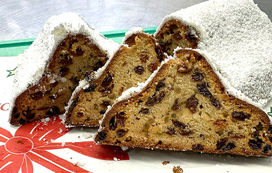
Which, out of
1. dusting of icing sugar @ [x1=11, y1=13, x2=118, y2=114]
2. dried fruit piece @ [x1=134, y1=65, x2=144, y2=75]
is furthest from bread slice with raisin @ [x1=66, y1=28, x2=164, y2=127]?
dusting of icing sugar @ [x1=11, y1=13, x2=118, y2=114]

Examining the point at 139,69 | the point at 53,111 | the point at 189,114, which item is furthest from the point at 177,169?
the point at 53,111

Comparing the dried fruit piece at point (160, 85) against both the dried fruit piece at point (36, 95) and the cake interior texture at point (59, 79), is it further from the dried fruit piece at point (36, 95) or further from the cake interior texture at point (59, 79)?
the dried fruit piece at point (36, 95)

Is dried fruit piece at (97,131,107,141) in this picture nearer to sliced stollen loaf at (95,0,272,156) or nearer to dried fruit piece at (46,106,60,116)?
sliced stollen loaf at (95,0,272,156)

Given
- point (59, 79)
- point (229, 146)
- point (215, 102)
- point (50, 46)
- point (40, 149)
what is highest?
point (50, 46)

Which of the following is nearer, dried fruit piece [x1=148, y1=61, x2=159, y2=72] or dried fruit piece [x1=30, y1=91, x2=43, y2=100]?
dried fruit piece [x1=148, y1=61, x2=159, y2=72]

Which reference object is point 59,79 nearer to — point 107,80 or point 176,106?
point 107,80

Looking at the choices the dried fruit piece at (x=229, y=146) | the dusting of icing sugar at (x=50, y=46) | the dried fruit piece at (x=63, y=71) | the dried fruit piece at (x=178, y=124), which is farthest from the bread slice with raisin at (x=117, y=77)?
the dried fruit piece at (x=229, y=146)
